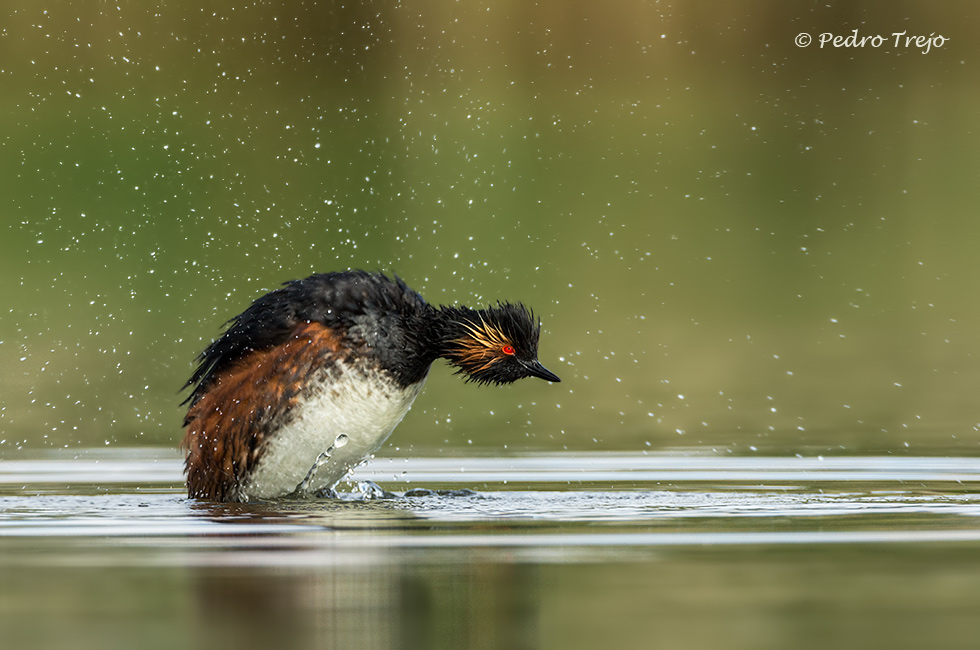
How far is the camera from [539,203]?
26.8 meters

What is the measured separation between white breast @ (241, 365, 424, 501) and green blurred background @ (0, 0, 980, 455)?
229 cm

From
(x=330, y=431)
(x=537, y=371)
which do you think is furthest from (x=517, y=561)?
(x=537, y=371)

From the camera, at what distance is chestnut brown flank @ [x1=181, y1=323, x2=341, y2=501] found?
31.7ft

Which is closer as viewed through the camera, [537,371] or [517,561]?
[517,561]

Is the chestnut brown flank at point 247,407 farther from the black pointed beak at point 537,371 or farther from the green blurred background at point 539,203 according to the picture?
the green blurred background at point 539,203

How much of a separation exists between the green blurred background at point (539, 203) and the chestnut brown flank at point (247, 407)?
8.13 ft

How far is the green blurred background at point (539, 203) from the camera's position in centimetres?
1457

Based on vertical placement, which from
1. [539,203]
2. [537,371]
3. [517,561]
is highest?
[539,203]

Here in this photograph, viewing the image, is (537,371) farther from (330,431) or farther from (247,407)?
(247,407)

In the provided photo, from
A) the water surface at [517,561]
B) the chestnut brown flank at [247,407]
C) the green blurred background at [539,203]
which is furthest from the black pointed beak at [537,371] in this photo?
the green blurred background at [539,203]

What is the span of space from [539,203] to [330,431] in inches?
685

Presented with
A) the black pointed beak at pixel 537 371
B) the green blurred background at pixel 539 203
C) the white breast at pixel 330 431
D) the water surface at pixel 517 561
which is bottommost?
the water surface at pixel 517 561

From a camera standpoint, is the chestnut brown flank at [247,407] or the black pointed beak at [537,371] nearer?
the chestnut brown flank at [247,407]

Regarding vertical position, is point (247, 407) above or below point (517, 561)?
above
